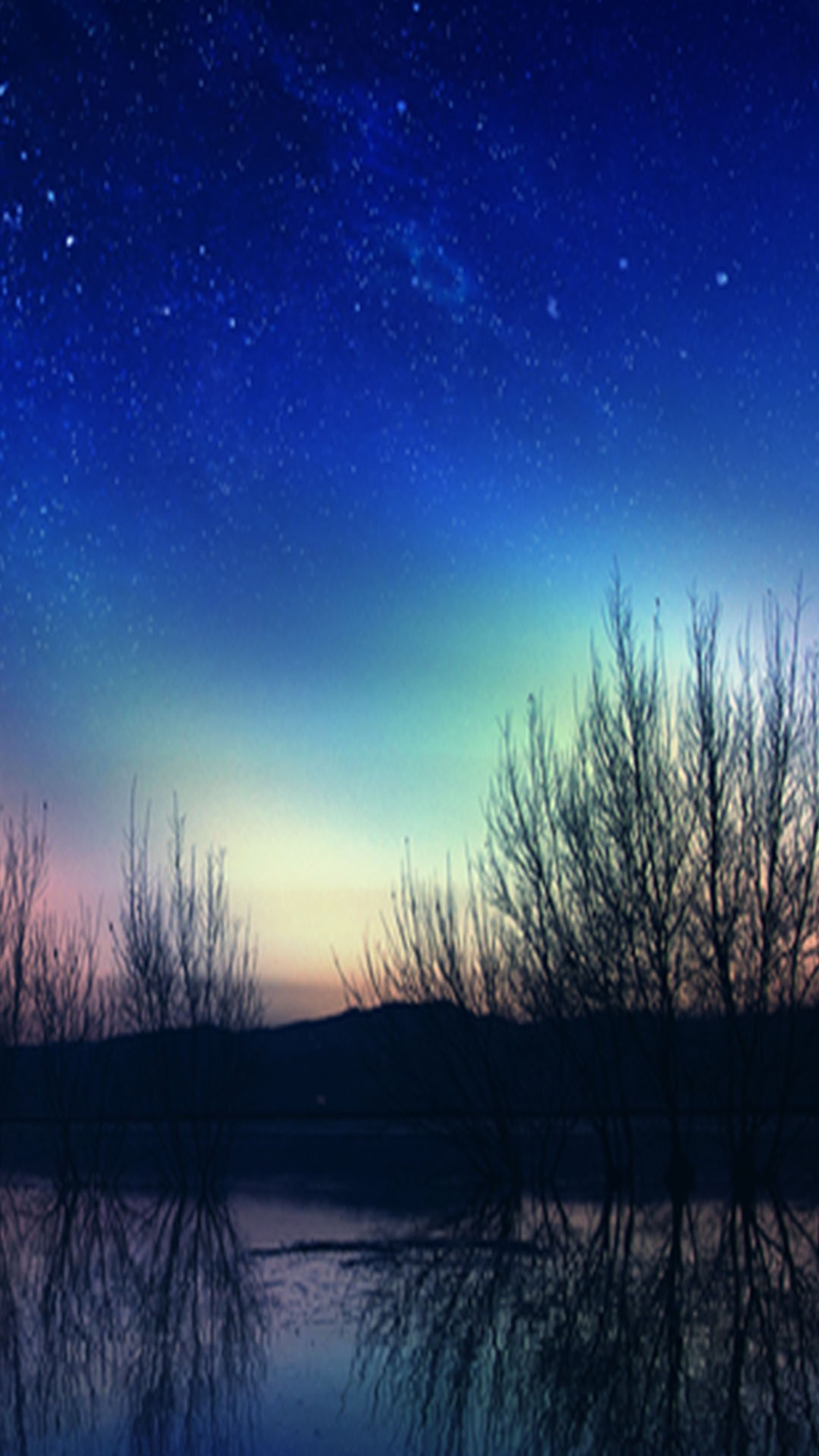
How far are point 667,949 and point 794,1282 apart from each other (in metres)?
6.76

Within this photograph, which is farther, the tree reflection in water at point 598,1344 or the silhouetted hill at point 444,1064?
the silhouetted hill at point 444,1064

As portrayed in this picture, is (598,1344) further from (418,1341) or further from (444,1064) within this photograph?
(444,1064)

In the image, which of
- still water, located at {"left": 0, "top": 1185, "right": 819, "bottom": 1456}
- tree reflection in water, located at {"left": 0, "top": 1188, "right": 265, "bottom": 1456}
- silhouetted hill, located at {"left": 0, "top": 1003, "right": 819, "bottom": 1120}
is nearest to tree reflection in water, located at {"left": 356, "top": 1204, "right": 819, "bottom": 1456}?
still water, located at {"left": 0, "top": 1185, "right": 819, "bottom": 1456}

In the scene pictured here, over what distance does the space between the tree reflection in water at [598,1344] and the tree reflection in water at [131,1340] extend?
2.44 ft

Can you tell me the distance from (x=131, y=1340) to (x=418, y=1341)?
152 centimetres

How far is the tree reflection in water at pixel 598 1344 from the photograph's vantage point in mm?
4633

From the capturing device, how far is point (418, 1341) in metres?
6.44

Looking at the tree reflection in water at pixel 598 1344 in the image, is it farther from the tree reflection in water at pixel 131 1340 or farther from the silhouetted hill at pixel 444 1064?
the silhouetted hill at pixel 444 1064

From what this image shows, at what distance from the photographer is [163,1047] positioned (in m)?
17.4

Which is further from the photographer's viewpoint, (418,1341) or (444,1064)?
(444,1064)

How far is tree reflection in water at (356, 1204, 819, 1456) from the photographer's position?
4633 mm

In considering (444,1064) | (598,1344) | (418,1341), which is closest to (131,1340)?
(418,1341)

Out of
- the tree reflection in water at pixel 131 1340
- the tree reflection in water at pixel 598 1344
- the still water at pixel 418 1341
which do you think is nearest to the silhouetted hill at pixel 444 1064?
the still water at pixel 418 1341

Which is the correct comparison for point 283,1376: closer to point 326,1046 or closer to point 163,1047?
point 163,1047
